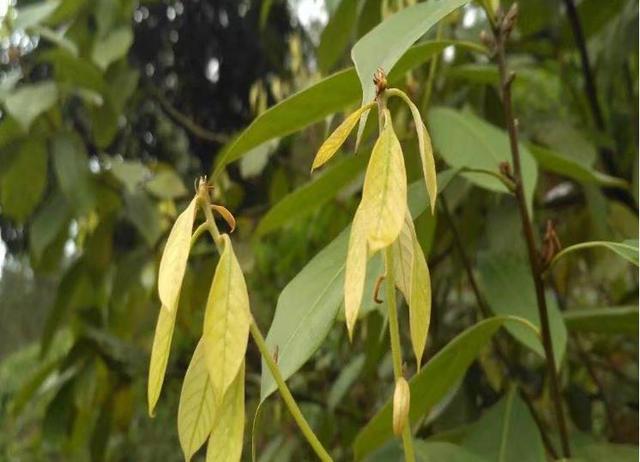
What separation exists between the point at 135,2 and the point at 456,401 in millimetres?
527

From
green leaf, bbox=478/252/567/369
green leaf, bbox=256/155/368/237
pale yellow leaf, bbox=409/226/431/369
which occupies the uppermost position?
green leaf, bbox=256/155/368/237

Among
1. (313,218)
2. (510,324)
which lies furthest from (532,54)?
(510,324)

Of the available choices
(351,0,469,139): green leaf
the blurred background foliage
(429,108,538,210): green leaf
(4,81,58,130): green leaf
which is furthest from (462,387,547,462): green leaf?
(4,81,58,130): green leaf

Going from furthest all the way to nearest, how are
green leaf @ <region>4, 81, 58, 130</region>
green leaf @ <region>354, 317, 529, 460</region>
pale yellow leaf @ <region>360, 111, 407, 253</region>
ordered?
green leaf @ <region>4, 81, 58, 130</region> → green leaf @ <region>354, 317, 529, 460</region> → pale yellow leaf @ <region>360, 111, 407, 253</region>

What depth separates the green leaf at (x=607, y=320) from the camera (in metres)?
0.55

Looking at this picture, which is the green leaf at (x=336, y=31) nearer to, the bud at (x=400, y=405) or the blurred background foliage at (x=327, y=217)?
the blurred background foliage at (x=327, y=217)

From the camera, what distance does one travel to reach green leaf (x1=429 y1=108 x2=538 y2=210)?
52 centimetres

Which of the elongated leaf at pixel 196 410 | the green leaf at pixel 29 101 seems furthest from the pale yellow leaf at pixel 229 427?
the green leaf at pixel 29 101

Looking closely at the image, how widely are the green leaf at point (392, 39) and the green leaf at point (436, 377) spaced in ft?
0.49

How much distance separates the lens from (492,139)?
568 mm

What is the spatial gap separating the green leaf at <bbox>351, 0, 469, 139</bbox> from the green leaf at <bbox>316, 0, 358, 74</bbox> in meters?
0.25

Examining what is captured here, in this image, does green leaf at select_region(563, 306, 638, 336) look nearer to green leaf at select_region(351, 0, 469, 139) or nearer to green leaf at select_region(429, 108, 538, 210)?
green leaf at select_region(429, 108, 538, 210)

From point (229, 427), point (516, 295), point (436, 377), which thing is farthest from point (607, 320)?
point (229, 427)

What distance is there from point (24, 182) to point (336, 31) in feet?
1.21
